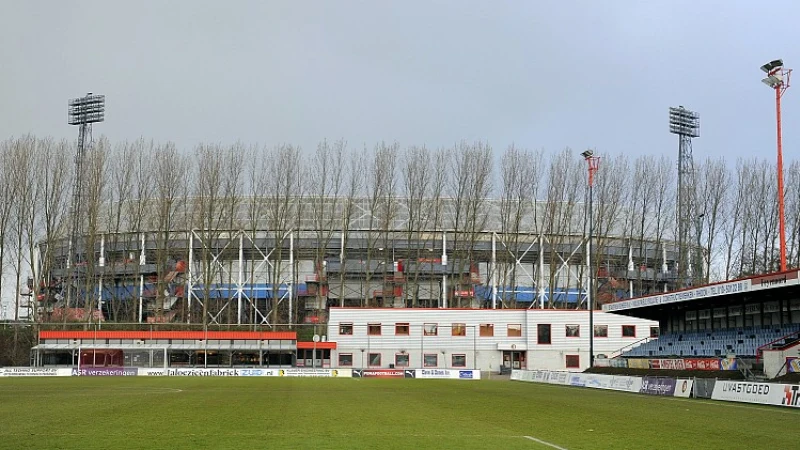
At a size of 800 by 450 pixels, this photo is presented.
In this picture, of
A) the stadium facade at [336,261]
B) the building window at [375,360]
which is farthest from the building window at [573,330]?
the building window at [375,360]

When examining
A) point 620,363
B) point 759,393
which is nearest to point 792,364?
point 759,393

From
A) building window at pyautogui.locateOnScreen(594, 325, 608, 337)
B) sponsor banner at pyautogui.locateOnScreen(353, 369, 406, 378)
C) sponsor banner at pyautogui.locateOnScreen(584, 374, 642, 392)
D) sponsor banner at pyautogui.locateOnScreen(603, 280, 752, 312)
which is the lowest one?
sponsor banner at pyautogui.locateOnScreen(353, 369, 406, 378)

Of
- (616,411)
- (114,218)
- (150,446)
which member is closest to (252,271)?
(114,218)

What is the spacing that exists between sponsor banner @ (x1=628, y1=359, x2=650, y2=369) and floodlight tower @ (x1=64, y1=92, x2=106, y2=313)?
62.1 meters

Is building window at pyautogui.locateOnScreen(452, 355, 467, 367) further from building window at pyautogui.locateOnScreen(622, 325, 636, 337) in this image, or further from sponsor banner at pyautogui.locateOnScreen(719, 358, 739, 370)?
sponsor banner at pyautogui.locateOnScreen(719, 358, 739, 370)

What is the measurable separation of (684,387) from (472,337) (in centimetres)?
4496

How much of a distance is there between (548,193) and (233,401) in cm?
6904

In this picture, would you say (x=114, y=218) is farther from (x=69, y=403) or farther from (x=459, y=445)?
(x=459, y=445)

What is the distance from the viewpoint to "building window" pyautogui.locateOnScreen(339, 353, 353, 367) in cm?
8606

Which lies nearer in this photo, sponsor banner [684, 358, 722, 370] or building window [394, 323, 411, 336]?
sponsor banner [684, 358, 722, 370]

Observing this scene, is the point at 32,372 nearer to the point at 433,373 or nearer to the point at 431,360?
the point at 433,373

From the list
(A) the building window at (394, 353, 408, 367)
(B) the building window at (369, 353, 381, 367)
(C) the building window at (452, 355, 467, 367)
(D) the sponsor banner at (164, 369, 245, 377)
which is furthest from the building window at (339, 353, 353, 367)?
(D) the sponsor banner at (164, 369, 245, 377)

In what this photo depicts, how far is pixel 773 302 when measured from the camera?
2124 inches

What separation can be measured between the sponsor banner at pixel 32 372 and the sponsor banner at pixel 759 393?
184 ft
